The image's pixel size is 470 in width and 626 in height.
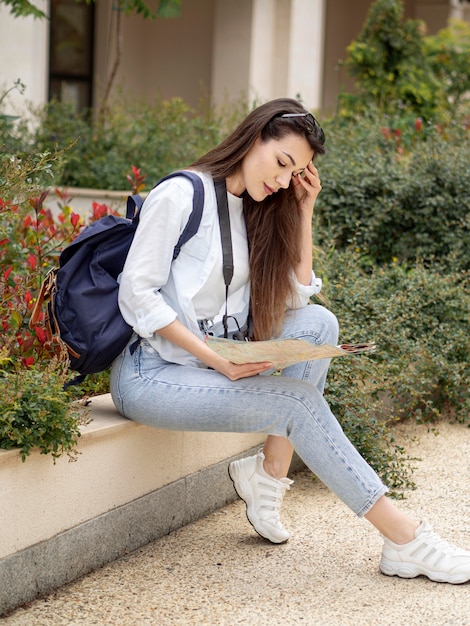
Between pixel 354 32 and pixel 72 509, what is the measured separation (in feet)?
46.3

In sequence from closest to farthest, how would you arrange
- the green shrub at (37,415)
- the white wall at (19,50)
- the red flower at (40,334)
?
the green shrub at (37,415)
the red flower at (40,334)
the white wall at (19,50)

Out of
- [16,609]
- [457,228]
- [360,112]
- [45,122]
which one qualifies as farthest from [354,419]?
[360,112]

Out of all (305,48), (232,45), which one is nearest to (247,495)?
(232,45)

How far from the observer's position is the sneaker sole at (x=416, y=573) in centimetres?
291

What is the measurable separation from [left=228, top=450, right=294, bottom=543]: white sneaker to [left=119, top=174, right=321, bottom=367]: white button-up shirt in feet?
1.42

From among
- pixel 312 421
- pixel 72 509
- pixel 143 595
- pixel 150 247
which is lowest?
pixel 143 595

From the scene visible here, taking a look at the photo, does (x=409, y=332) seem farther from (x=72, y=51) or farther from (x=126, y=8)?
(x=72, y=51)

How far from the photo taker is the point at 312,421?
2.86m

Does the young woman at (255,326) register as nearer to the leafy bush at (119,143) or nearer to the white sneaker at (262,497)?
the white sneaker at (262,497)

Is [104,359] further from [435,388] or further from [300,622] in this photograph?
[435,388]

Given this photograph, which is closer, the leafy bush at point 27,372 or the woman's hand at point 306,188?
the leafy bush at point 27,372

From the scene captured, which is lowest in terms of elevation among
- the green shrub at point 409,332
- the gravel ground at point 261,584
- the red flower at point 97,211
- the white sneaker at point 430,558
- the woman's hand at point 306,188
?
the gravel ground at point 261,584

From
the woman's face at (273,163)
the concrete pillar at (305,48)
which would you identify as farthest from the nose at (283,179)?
the concrete pillar at (305,48)

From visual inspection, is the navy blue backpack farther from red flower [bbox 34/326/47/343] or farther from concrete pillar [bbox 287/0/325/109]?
concrete pillar [bbox 287/0/325/109]
